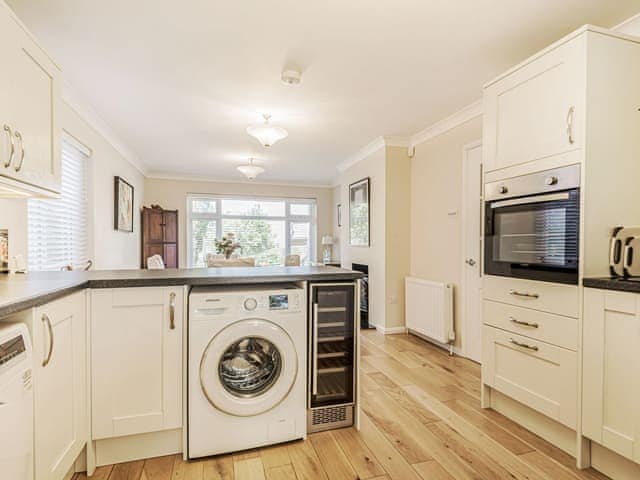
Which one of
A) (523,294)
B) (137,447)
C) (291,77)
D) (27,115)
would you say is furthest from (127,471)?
(291,77)

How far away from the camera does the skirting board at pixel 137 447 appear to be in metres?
1.73

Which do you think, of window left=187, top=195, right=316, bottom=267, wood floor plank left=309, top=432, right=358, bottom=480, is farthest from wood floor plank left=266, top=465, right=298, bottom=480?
window left=187, top=195, right=316, bottom=267

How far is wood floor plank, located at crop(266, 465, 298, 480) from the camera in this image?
1.63m

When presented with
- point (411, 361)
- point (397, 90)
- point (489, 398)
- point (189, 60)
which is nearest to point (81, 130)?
point (189, 60)

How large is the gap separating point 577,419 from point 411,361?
1.64 meters

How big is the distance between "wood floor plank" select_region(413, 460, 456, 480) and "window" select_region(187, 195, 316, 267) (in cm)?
601

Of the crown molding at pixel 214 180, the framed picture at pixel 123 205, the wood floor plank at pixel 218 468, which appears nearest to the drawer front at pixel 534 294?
the wood floor plank at pixel 218 468

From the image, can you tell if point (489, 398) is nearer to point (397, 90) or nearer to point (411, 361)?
point (411, 361)

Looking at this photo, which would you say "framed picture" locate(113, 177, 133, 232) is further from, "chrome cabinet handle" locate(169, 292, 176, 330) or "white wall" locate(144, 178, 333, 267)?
"chrome cabinet handle" locate(169, 292, 176, 330)

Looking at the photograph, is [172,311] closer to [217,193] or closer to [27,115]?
[27,115]

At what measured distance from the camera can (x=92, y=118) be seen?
11.2ft

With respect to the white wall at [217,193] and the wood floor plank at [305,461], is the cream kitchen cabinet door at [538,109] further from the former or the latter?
the white wall at [217,193]

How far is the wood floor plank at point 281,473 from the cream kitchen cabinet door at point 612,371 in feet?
4.84

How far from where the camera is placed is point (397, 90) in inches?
116
